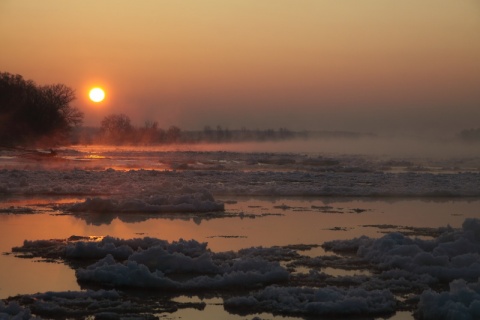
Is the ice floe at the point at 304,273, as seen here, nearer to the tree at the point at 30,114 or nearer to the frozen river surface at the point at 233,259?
the frozen river surface at the point at 233,259

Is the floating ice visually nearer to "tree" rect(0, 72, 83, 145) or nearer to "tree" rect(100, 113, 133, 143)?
"tree" rect(0, 72, 83, 145)

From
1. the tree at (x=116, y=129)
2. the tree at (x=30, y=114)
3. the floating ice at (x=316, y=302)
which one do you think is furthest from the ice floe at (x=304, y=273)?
the tree at (x=116, y=129)

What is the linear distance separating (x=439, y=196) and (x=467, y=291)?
1561 centimetres

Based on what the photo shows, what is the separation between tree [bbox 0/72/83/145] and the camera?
6894 centimetres

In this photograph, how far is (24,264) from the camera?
10281 millimetres

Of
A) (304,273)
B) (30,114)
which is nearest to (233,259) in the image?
(304,273)

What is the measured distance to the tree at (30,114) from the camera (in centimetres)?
6894

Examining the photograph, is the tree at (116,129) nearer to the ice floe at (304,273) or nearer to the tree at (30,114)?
the tree at (30,114)

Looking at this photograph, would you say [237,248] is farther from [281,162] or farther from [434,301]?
[281,162]

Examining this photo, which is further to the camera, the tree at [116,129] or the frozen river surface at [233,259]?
the tree at [116,129]

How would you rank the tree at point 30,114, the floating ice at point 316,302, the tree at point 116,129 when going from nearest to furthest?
1. the floating ice at point 316,302
2. the tree at point 30,114
3. the tree at point 116,129

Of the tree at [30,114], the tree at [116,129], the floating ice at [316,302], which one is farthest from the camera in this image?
the tree at [116,129]

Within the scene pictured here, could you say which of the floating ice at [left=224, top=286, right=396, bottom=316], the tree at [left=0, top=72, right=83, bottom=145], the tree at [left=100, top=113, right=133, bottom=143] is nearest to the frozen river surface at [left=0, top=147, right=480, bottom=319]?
the floating ice at [left=224, top=286, right=396, bottom=316]

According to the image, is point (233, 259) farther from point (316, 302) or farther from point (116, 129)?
point (116, 129)
